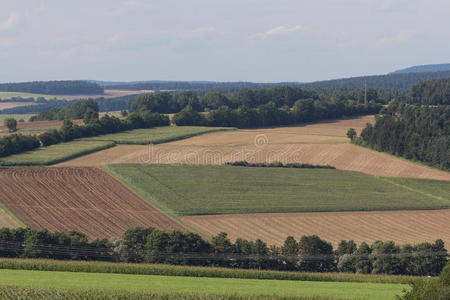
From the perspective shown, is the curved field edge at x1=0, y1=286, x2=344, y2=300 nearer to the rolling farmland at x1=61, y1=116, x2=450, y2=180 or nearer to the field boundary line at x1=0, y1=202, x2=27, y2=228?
the field boundary line at x1=0, y1=202, x2=27, y2=228

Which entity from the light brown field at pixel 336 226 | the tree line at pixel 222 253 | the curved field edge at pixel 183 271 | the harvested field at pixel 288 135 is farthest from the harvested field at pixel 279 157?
the curved field edge at pixel 183 271

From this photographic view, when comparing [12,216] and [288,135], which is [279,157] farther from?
[12,216]

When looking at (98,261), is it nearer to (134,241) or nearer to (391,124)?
(134,241)

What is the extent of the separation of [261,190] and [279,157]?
836 inches

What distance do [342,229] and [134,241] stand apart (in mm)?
19260

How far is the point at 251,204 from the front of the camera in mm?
60844

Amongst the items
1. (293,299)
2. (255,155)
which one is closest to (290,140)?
(255,155)

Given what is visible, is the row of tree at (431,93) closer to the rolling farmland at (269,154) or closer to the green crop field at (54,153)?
the rolling farmland at (269,154)

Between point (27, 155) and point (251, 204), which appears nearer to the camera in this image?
point (251, 204)

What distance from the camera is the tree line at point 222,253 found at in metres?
41.2

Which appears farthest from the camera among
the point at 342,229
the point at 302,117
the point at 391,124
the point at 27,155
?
the point at 302,117

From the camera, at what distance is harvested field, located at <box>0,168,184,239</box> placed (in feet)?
171

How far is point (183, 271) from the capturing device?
37.9 meters

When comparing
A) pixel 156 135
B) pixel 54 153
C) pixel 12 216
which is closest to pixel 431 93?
pixel 156 135
